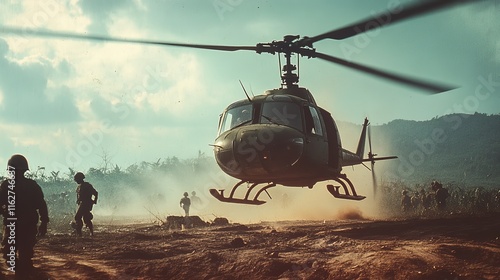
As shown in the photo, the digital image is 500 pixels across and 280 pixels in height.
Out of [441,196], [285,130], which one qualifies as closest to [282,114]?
[285,130]

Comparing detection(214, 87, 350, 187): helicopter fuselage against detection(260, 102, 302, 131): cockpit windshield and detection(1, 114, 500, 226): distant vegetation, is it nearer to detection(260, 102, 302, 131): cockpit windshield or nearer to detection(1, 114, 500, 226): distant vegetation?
detection(260, 102, 302, 131): cockpit windshield

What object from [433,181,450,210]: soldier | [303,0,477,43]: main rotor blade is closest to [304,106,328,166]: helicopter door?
[303,0,477,43]: main rotor blade

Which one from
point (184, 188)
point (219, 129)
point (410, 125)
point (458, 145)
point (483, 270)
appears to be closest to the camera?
point (483, 270)

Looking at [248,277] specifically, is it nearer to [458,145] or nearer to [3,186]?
[3,186]

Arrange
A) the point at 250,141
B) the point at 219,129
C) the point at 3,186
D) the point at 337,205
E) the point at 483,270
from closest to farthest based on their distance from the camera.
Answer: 1. the point at 483,270
2. the point at 3,186
3. the point at 250,141
4. the point at 219,129
5. the point at 337,205

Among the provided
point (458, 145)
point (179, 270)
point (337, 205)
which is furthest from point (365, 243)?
point (458, 145)
